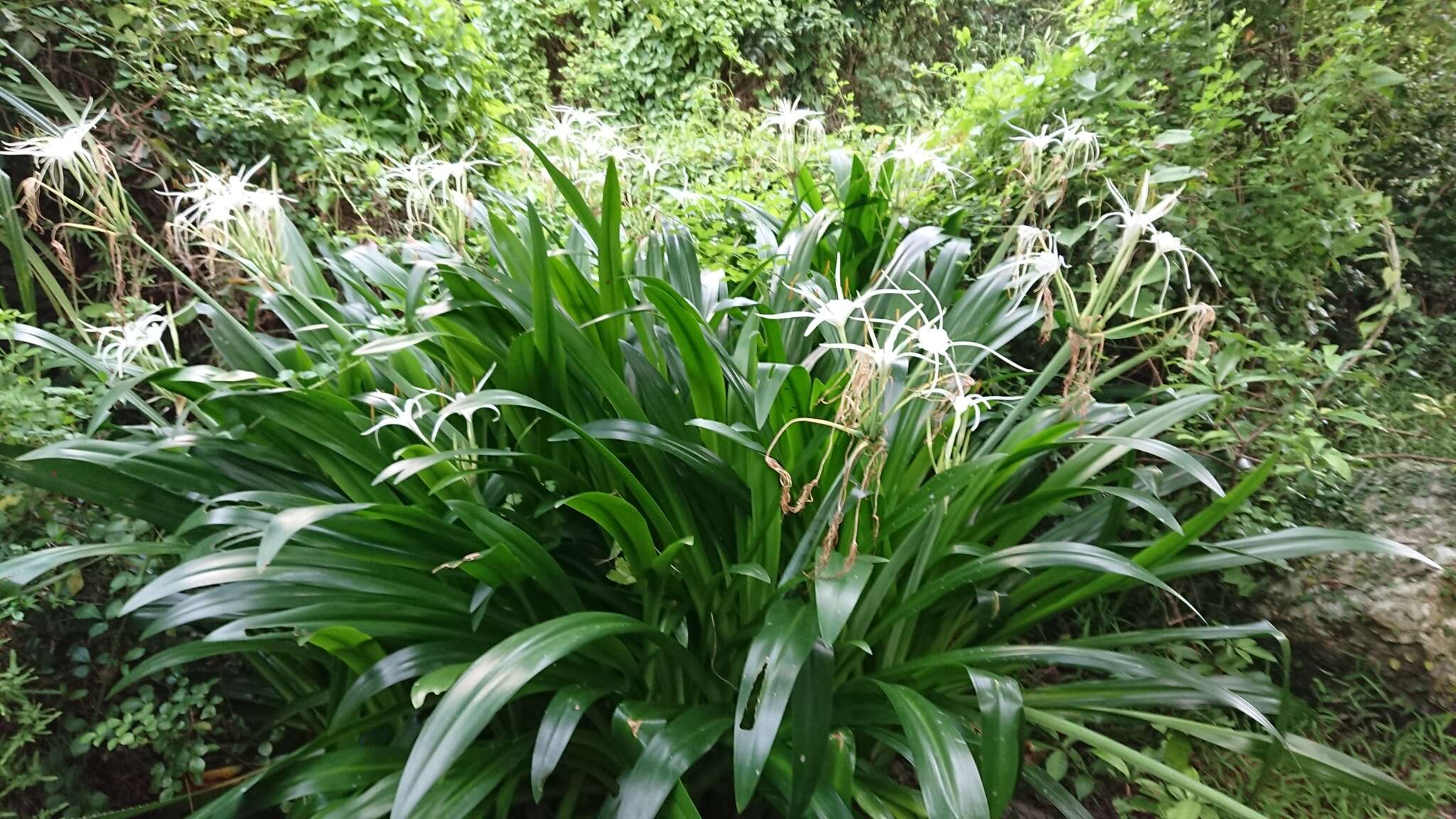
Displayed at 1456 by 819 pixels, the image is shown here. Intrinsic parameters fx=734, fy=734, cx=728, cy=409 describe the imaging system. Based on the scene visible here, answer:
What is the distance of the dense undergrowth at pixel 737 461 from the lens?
101cm

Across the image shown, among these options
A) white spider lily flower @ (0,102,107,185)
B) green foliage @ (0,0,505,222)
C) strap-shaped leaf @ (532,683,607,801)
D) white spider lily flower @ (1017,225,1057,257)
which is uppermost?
green foliage @ (0,0,505,222)

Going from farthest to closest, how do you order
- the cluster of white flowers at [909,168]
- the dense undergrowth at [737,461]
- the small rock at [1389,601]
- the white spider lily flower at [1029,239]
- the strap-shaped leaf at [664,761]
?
1. the cluster of white flowers at [909,168]
2. the small rock at [1389,601]
3. the white spider lily flower at [1029,239]
4. the dense undergrowth at [737,461]
5. the strap-shaped leaf at [664,761]

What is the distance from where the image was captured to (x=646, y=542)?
1.10 metres

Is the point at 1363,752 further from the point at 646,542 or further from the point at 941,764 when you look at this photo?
the point at 646,542

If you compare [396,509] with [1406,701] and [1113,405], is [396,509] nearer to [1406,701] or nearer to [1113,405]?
[1113,405]

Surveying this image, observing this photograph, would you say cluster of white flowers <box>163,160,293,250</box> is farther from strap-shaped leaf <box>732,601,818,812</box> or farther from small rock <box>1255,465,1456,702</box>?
small rock <box>1255,465,1456,702</box>

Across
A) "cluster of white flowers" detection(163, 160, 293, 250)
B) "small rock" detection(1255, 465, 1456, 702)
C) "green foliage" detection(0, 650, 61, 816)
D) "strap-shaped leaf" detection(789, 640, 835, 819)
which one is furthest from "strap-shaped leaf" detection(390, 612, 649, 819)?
"small rock" detection(1255, 465, 1456, 702)

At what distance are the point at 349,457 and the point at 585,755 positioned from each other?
24.2 inches

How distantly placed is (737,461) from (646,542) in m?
0.23

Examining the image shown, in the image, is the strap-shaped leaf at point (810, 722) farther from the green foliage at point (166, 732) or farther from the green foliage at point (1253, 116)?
the green foliage at point (1253, 116)

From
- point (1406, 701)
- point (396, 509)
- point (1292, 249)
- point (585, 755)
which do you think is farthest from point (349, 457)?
point (1292, 249)

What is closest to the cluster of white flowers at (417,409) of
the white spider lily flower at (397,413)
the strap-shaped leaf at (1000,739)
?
the white spider lily flower at (397,413)

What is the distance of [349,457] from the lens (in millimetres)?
1186

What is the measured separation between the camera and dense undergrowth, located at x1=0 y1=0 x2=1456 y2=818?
1.01 m
